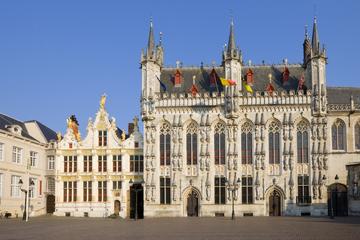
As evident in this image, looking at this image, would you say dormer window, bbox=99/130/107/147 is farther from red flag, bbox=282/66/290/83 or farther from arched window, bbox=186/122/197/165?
red flag, bbox=282/66/290/83

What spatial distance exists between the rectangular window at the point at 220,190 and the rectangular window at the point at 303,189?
341 inches

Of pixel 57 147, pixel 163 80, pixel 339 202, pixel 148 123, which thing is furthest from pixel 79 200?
pixel 339 202

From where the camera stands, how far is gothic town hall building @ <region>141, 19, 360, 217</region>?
62.1m

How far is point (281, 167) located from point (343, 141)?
8028 mm

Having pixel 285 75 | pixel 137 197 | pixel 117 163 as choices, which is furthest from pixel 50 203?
pixel 285 75

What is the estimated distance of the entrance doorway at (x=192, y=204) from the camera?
63.4 metres

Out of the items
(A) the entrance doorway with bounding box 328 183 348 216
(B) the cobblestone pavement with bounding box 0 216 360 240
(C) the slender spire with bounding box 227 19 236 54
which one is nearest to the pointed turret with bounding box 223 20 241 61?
(C) the slender spire with bounding box 227 19 236 54

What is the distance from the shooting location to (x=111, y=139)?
67.8m

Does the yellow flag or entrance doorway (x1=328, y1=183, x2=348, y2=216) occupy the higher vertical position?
the yellow flag

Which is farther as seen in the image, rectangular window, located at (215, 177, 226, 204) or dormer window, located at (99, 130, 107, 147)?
dormer window, located at (99, 130, 107, 147)

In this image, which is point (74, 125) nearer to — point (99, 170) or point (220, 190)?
point (99, 170)

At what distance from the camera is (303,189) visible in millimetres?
62062

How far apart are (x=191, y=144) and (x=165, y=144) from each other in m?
3.16

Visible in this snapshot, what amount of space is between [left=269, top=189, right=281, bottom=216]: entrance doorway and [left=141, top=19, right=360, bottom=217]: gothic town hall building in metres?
0.12
